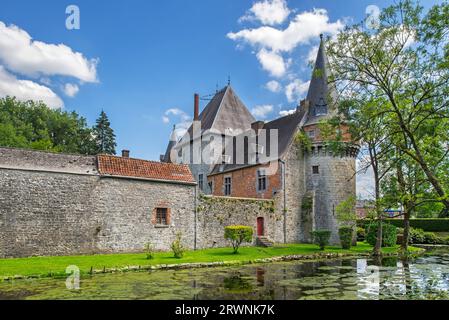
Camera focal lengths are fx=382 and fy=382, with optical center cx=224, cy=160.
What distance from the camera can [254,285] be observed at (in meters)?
11.6

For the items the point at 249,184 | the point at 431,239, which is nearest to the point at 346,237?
the point at 249,184

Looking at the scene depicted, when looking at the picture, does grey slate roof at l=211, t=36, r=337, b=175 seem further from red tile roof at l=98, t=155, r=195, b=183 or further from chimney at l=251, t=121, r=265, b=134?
red tile roof at l=98, t=155, r=195, b=183

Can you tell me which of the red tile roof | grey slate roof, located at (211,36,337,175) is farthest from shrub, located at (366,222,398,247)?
the red tile roof

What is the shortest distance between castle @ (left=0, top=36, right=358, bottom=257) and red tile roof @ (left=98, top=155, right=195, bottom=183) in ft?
0.19

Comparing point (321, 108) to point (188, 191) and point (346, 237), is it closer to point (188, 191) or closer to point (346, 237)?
point (346, 237)

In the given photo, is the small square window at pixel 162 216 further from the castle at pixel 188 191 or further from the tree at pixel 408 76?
the tree at pixel 408 76

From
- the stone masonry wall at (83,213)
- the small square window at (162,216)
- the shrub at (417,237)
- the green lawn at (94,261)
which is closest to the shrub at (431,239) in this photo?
the shrub at (417,237)

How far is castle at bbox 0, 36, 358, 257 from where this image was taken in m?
17.0

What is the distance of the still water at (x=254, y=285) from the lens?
9.73 m

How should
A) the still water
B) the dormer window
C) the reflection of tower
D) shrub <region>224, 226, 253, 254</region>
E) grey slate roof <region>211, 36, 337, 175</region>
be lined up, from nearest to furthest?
the still water → shrub <region>224, 226, 253, 254</region> → the reflection of tower → grey slate roof <region>211, 36, 337, 175</region> → the dormer window

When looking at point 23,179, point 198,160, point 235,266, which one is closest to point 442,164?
point 235,266

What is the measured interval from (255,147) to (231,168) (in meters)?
2.93
